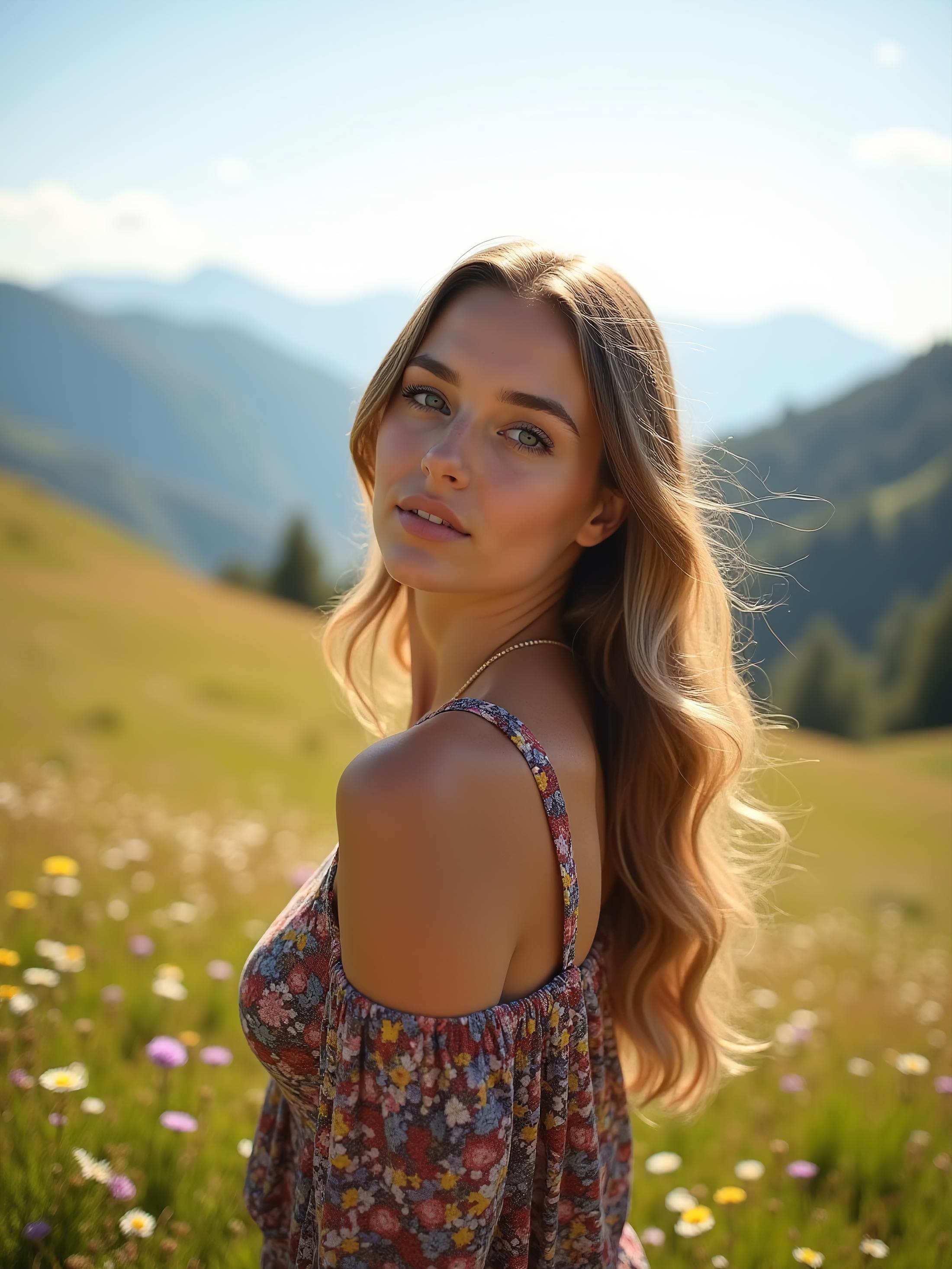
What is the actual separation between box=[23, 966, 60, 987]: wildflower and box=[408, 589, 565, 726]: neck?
1.79m

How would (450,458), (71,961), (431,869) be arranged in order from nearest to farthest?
(431,869) → (450,458) → (71,961)

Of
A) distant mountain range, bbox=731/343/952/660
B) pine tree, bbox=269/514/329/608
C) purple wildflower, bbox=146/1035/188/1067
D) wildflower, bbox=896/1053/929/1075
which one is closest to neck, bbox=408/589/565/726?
purple wildflower, bbox=146/1035/188/1067

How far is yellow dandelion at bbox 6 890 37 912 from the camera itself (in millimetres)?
3688

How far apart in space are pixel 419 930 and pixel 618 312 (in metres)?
1.35

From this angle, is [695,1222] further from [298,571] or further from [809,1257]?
[298,571]

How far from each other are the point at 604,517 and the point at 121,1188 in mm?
1982

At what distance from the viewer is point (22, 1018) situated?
133 inches

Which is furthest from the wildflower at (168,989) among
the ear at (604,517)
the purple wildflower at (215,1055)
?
the ear at (604,517)

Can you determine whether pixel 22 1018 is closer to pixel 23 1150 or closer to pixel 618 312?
pixel 23 1150

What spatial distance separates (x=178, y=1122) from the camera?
2.59m

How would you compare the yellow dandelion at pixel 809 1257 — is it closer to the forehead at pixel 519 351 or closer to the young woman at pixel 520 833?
the young woman at pixel 520 833

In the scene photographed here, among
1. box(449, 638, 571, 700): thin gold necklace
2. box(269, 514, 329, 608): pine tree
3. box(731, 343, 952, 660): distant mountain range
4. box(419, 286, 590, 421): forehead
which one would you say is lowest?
box(269, 514, 329, 608): pine tree

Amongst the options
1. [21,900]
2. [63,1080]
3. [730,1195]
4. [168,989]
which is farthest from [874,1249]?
[21,900]

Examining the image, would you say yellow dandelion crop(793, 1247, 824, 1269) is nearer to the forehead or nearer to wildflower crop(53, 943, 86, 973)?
the forehead
